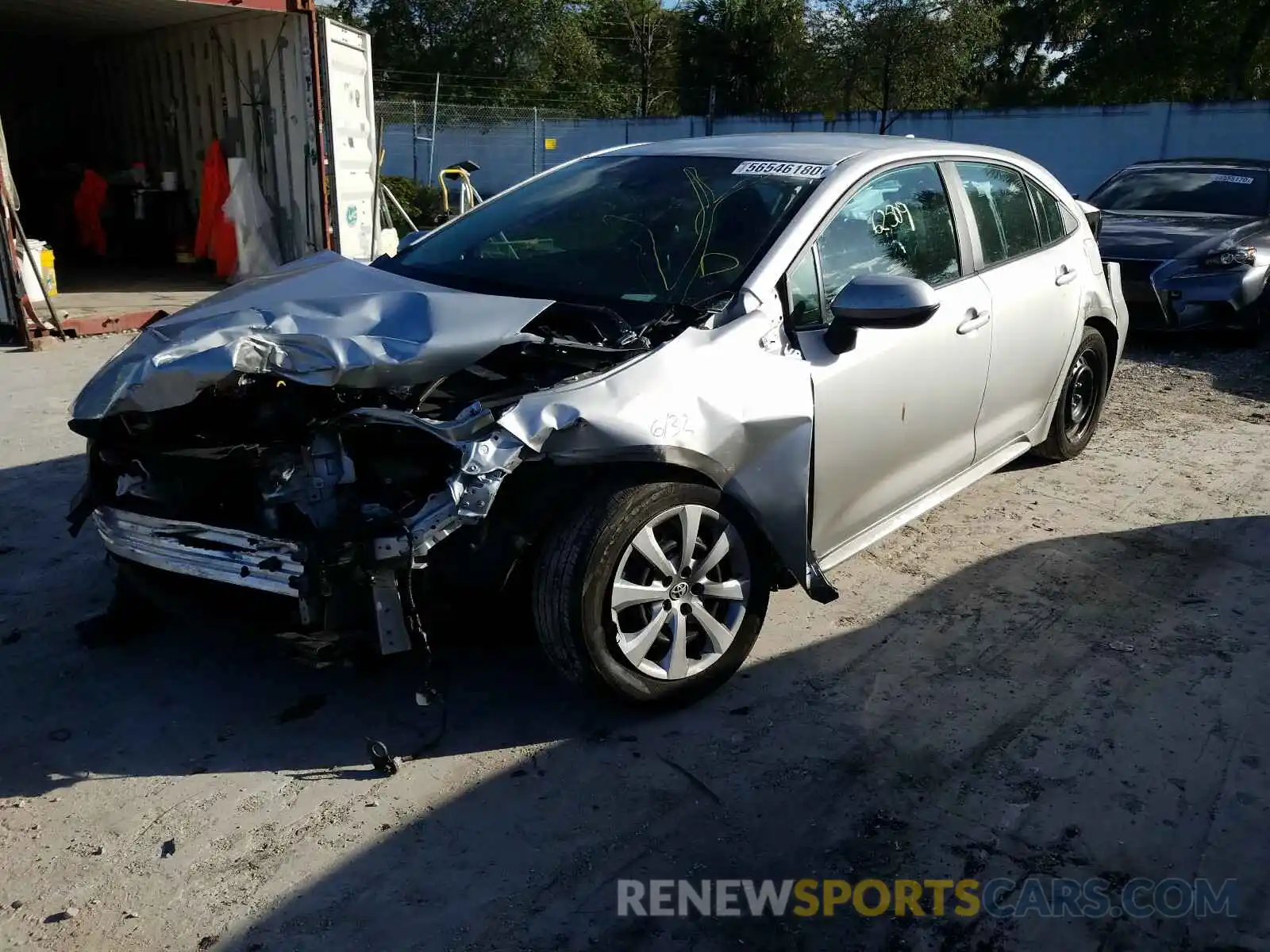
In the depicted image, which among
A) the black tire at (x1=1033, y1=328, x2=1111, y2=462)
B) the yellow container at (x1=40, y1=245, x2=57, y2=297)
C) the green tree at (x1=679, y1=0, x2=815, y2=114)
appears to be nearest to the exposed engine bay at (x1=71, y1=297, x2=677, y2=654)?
the black tire at (x1=1033, y1=328, x2=1111, y2=462)

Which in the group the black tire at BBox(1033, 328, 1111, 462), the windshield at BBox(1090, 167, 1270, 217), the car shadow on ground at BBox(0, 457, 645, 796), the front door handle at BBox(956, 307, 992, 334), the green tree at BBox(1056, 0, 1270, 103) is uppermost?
the green tree at BBox(1056, 0, 1270, 103)

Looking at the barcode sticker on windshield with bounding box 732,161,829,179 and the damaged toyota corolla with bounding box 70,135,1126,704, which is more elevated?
the barcode sticker on windshield with bounding box 732,161,829,179

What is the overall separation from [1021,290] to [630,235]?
5.94ft

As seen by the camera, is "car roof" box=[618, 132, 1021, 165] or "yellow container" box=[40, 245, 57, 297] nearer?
"car roof" box=[618, 132, 1021, 165]

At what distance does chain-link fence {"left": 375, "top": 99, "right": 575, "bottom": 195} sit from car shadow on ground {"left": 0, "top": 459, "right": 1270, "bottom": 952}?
19973 mm

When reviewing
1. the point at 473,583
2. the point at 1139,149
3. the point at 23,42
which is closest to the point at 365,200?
the point at 23,42

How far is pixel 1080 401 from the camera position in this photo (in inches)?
228

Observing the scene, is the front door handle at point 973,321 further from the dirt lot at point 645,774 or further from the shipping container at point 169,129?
the shipping container at point 169,129

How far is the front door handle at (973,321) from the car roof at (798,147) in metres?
0.67

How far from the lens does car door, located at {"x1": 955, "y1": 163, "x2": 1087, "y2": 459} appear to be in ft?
14.9

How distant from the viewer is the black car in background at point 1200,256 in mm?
8500

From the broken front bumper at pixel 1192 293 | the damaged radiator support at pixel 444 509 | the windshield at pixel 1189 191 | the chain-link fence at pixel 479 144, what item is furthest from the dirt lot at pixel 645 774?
the chain-link fence at pixel 479 144

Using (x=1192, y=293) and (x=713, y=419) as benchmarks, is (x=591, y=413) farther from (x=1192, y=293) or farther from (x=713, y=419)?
(x=1192, y=293)

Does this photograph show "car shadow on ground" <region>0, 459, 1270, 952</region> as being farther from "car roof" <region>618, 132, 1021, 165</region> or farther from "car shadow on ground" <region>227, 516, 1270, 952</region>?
"car roof" <region>618, 132, 1021, 165</region>
